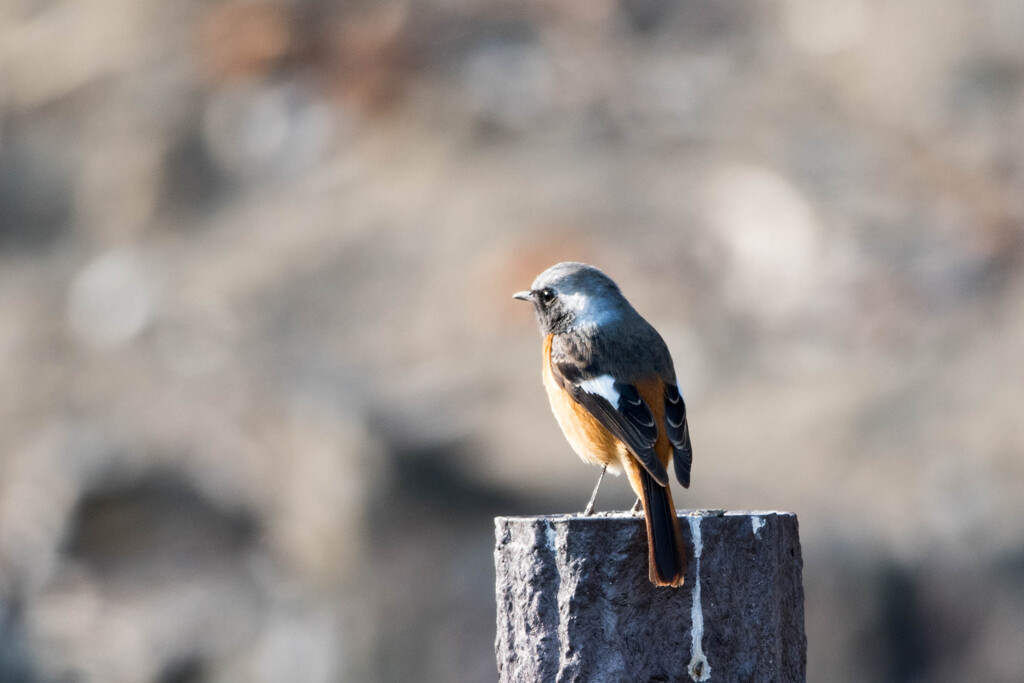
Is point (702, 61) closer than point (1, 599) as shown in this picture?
No

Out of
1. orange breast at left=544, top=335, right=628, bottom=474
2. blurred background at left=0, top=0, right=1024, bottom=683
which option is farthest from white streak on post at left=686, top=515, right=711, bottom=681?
blurred background at left=0, top=0, right=1024, bottom=683

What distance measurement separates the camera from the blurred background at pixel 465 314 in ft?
33.2

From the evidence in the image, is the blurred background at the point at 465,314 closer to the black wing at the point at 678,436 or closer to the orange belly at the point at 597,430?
the orange belly at the point at 597,430

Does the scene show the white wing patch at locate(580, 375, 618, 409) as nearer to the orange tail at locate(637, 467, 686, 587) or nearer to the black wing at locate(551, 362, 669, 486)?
the black wing at locate(551, 362, 669, 486)

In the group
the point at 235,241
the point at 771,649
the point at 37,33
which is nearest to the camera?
the point at 771,649

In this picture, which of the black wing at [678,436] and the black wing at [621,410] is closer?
the black wing at [621,410]

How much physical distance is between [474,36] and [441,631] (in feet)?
28.2

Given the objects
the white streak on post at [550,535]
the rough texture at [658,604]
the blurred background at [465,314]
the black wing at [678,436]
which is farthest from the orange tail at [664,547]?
the blurred background at [465,314]

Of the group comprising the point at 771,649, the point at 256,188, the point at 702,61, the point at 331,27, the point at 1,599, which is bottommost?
the point at 771,649

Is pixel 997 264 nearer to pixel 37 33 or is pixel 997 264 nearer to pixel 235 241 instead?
pixel 235 241

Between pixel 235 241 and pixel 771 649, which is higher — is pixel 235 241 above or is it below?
above

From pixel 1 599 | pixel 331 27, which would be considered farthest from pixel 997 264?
pixel 1 599

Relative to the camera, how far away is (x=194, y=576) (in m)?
11.9

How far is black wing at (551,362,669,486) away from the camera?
425 centimetres
